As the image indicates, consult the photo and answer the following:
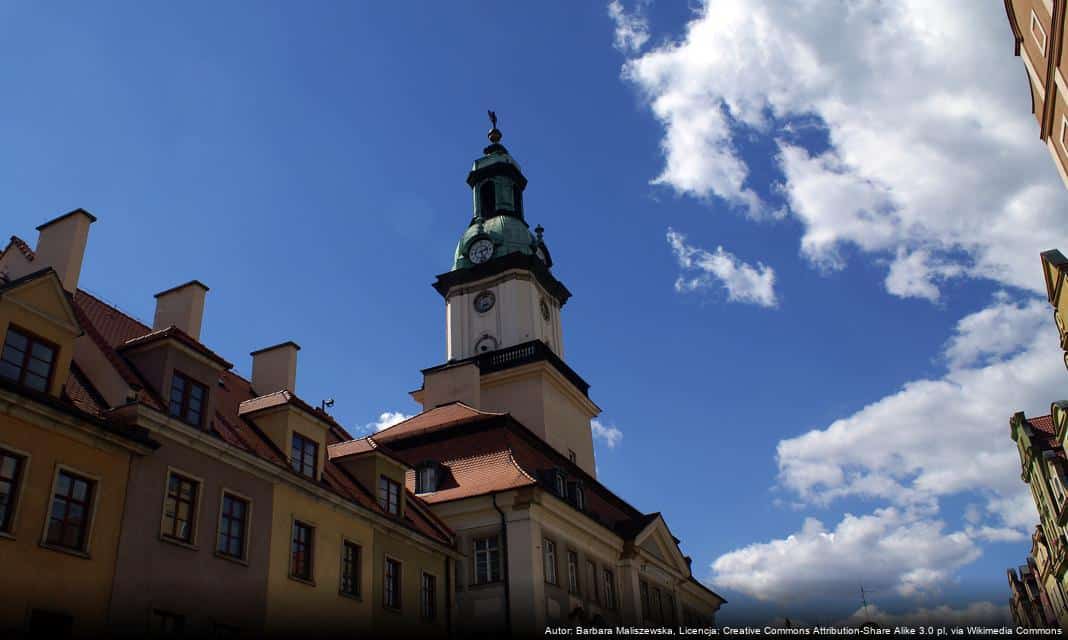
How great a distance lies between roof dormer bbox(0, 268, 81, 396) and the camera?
17.1 meters

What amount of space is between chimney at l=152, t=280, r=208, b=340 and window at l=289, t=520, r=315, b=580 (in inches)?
255

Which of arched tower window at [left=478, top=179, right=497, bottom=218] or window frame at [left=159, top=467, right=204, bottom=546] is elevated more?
arched tower window at [left=478, top=179, right=497, bottom=218]

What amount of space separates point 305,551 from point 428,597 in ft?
19.0

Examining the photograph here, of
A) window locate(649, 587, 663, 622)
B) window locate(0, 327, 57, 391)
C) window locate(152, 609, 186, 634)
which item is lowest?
window locate(152, 609, 186, 634)

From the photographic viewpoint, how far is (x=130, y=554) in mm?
17828

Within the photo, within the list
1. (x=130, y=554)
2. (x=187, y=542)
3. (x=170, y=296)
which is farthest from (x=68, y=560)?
(x=170, y=296)

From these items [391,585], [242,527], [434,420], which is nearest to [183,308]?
[242,527]

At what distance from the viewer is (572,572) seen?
33.4 metres

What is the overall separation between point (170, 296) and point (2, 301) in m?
8.94

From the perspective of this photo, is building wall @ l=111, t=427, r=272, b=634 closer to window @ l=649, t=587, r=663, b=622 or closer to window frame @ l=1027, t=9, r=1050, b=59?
window @ l=649, t=587, r=663, b=622

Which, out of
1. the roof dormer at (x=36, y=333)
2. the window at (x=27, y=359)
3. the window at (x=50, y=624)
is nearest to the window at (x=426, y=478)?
the roof dormer at (x=36, y=333)

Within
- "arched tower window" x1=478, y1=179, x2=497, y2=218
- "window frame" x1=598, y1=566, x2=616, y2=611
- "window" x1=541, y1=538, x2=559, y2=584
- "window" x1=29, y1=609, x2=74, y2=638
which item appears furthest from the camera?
"arched tower window" x1=478, y1=179, x2=497, y2=218

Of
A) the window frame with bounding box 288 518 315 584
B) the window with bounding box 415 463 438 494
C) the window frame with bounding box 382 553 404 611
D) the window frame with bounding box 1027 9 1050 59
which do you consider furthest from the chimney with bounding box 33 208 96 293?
the window frame with bounding box 1027 9 1050 59

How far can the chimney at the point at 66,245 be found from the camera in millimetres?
22266
